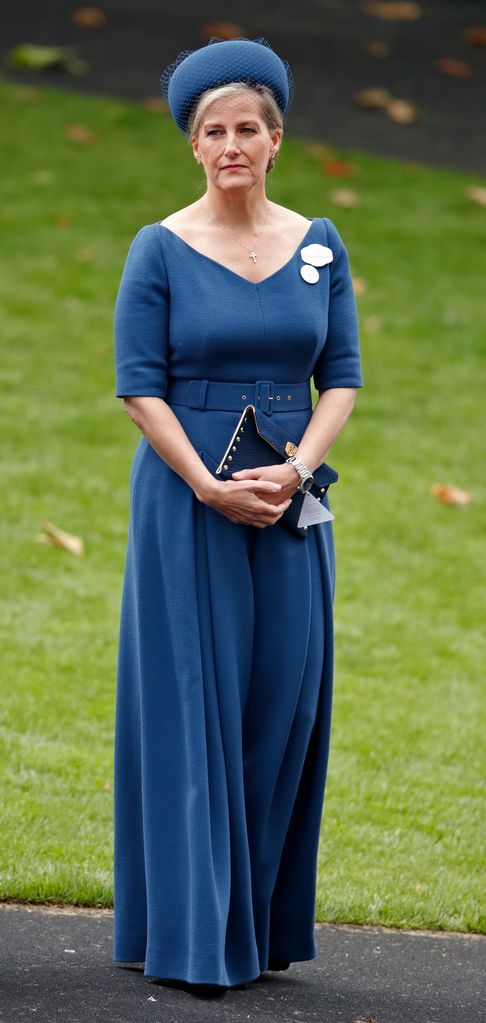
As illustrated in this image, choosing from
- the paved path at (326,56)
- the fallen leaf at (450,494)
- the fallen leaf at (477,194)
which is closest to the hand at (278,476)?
the fallen leaf at (450,494)

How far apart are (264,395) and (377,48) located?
10921mm

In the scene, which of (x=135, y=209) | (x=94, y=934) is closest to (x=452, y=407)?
(x=135, y=209)

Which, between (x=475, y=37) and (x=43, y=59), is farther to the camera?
(x=475, y=37)

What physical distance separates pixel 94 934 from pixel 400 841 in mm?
1294

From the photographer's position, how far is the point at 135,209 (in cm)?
1102

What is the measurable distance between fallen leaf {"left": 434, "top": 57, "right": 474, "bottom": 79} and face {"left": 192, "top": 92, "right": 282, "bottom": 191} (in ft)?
34.4

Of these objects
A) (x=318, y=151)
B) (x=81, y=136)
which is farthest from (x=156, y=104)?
(x=318, y=151)

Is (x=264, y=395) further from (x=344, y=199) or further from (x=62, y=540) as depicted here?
(x=344, y=199)

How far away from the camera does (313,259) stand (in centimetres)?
378

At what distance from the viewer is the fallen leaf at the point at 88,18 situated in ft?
45.3

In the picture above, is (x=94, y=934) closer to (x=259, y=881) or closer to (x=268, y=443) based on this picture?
(x=259, y=881)

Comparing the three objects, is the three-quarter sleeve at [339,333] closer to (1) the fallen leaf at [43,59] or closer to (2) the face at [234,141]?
(2) the face at [234,141]

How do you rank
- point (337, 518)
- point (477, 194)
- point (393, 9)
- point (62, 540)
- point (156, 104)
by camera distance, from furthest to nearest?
point (393, 9) < point (156, 104) < point (477, 194) < point (337, 518) < point (62, 540)

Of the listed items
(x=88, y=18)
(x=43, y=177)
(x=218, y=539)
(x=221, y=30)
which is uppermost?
(x=88, y=18)
